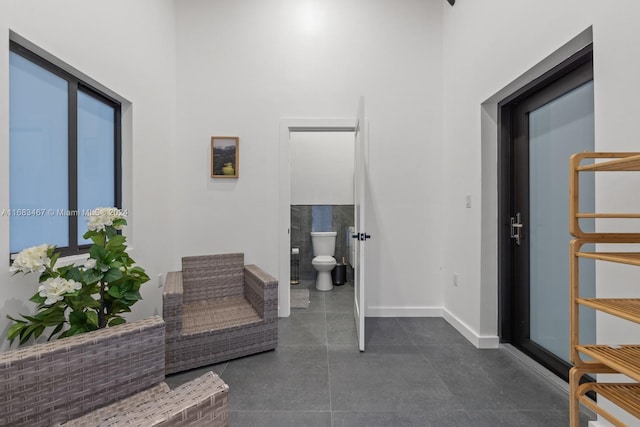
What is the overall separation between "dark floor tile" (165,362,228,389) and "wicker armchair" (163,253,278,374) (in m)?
0.03

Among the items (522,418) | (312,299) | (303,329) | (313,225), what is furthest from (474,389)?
(313,225)

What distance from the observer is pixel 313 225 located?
4.59m

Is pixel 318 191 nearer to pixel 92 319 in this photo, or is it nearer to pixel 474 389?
pixel 474 389

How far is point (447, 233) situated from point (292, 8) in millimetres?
2679

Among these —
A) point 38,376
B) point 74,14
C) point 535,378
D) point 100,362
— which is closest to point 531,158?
point 535,378

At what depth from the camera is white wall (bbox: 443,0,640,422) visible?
125 centimetres

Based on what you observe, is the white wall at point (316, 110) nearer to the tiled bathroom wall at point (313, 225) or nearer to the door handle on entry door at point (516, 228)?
the door handle on entry door at point (516, 228)

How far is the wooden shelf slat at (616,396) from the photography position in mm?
979

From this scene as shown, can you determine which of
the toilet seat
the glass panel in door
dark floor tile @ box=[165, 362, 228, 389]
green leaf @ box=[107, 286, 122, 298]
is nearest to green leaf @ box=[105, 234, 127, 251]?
green leaf @ box=[107, 286, 122, 298]

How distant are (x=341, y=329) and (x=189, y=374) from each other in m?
1.24

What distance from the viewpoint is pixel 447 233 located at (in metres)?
2.82

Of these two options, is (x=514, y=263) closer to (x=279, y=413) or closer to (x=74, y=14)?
(x=279, y=413)

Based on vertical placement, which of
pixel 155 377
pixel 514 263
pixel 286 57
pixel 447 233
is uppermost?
pixel 286 57

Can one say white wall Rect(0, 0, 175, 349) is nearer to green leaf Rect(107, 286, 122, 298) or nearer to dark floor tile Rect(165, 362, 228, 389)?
green leaf Rect(107, 286, 122, 298)
